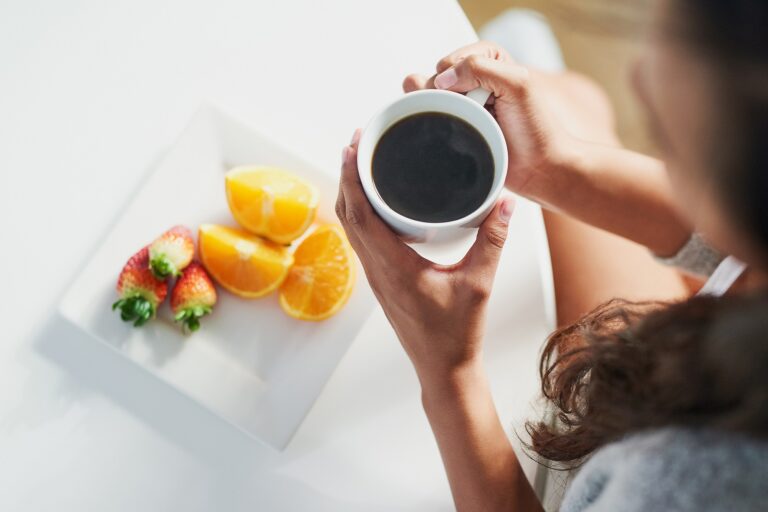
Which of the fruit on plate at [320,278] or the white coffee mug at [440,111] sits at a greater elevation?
the white coffee mug at [440,111]

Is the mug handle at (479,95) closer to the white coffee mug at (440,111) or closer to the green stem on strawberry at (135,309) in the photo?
the white coffee mug at (440,111)

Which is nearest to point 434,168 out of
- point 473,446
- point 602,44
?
point 473,446

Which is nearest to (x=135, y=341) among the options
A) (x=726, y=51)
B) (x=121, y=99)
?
(x=121, y=99)

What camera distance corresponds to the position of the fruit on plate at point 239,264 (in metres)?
0.86

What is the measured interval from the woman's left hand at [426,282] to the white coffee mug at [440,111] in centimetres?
1

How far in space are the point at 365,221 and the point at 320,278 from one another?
0.17 metres

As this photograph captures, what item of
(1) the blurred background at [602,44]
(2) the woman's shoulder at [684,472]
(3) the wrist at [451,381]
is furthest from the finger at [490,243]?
(1) the blurred background at [602,44]

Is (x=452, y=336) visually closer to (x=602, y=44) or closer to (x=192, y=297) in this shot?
(x=192, y=297)

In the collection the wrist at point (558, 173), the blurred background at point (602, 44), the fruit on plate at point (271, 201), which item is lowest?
the blurred background at point (602, 44)

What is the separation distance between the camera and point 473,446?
781 millimetres

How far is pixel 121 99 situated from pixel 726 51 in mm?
759

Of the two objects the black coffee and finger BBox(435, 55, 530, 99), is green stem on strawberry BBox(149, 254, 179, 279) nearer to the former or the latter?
the black coffee

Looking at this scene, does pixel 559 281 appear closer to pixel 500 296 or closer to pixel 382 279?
pixel 500 296

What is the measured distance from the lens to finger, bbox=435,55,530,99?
775mm
